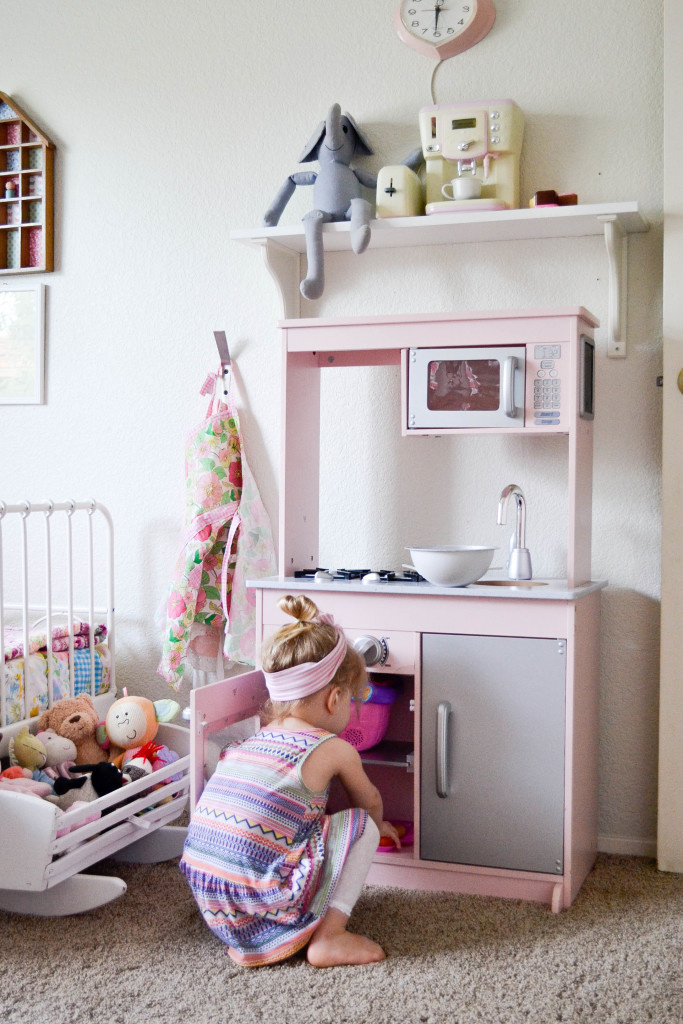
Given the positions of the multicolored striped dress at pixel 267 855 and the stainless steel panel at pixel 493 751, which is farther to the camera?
the stainless steel panel at pixel 493 751

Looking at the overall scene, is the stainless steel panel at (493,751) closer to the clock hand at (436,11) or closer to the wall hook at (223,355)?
the wall hook at (223,355)

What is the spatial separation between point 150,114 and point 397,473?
4.05ft

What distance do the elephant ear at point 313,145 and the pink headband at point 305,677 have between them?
50.4 inches

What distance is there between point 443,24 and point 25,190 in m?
1.28

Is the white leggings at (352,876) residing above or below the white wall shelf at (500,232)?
below

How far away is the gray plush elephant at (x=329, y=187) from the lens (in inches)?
95.1

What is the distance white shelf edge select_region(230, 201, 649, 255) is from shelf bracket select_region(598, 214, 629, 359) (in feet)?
0.13

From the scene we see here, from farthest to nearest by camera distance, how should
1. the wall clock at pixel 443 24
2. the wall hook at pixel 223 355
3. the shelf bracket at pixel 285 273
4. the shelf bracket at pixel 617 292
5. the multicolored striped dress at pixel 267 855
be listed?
the wall hook at pixel 223 355
the shelf bracket at pixel 285 273
the wall clock at pixel 443 24
the shelf bracket at pixel 617 292
the multicolored striped dress at pixel 267 855

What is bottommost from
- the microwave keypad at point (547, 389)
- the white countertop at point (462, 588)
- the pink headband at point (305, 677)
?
the pink headband at point (305, 677)

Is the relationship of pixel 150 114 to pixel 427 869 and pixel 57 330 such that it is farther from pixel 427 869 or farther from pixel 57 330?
pixel 427 869

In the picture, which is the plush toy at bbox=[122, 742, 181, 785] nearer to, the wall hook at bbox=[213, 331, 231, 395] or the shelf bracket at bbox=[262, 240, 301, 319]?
the wall hook at bbox=[213, 331, 231, 395]

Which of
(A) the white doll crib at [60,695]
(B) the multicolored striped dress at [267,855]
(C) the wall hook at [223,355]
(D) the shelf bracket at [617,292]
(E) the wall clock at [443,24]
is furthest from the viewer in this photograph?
(C) the wall hook at [223,355]

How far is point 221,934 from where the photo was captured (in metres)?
1.81

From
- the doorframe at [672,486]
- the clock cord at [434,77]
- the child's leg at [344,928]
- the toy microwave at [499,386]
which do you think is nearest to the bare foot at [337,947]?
the child's leg at [344,928]
